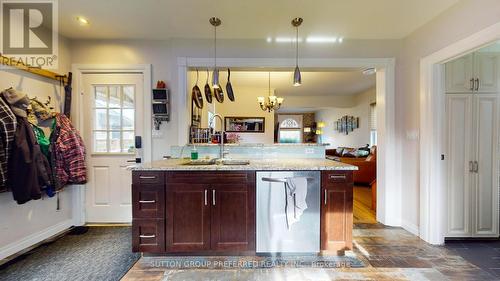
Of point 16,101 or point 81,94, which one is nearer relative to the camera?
point 16,101

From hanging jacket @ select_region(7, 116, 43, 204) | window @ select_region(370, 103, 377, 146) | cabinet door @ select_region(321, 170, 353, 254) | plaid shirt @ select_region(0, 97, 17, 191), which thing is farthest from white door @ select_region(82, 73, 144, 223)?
window @ select_region(370, 103, 377, 146)

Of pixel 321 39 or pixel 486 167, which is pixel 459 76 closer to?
pixel 486 167

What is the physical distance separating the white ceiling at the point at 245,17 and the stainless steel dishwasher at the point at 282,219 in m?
1.68

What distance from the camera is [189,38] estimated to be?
9.98 ft

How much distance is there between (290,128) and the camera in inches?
477

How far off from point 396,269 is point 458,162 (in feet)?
4.91

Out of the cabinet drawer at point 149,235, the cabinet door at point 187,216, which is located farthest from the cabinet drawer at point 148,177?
the cabinet drawer at point 149,235

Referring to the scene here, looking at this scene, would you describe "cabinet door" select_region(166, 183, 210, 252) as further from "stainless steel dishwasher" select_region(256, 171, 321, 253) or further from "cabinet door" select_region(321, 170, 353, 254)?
"cabinet door" select_region(321, 170, 353, 254)

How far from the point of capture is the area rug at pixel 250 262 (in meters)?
2.14

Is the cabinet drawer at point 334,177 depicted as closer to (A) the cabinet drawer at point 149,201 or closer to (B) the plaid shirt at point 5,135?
(A) the cabinet drawer at point 149,201

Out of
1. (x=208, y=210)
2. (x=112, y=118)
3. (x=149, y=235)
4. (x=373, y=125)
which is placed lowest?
(x=149, y=235)

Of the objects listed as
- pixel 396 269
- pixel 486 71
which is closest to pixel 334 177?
pixel 396 269

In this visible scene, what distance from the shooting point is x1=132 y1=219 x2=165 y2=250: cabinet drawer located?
2.22 m

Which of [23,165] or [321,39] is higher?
[321,39]
